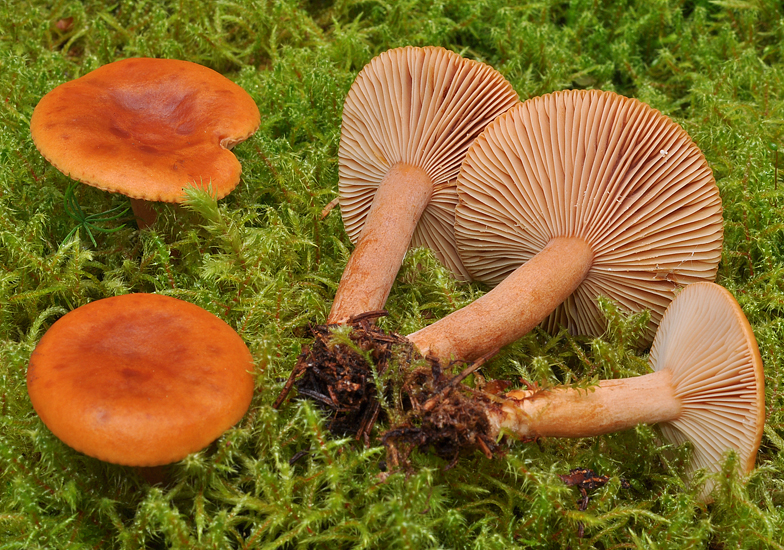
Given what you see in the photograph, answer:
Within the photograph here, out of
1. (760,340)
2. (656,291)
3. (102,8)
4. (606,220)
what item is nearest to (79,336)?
(606,220)

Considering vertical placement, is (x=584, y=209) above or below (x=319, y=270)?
above

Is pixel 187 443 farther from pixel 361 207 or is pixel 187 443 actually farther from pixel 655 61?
pixel 655 61

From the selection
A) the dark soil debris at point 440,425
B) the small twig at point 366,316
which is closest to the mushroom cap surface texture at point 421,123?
the small twig at point 366,316

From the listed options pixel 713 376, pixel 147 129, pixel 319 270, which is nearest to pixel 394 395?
pixel 319 270

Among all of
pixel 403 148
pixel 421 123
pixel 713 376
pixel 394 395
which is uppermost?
pixel 421 123

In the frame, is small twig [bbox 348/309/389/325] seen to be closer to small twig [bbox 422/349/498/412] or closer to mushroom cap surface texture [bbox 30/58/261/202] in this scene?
small twig [bbox 422/349/498/412]

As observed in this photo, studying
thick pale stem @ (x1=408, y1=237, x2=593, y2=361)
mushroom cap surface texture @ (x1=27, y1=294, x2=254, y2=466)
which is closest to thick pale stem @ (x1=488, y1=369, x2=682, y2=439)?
thick pale stem @ (x1=408, y1=237, x2=593, y2=361)

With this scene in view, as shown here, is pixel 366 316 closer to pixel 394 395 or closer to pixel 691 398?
pixel 394 395
